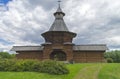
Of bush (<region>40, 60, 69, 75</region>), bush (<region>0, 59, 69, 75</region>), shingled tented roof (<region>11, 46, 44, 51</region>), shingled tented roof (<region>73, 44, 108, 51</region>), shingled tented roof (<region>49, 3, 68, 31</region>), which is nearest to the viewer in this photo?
bush (<region>40, 60, 69, 75</region>)

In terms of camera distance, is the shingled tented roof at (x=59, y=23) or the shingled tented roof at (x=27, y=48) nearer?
the shingled tented roof at (x=27, y=48)

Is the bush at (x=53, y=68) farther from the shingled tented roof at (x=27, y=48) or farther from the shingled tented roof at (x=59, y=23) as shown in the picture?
the shingled tented roof at (x=59, y=23)

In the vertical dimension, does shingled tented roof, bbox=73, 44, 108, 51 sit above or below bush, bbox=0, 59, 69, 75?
above

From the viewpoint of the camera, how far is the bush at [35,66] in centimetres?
2844

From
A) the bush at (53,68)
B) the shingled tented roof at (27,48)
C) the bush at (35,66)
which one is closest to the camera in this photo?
the bush at (53,68)

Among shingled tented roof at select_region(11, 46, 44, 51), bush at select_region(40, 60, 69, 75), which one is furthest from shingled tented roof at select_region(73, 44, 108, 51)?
bush at select_region(40, 60, 69, 75)

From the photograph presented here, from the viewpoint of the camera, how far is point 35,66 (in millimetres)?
29969

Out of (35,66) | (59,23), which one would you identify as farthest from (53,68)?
(59,23)

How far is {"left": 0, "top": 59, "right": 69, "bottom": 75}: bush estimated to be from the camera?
28438 millimetres

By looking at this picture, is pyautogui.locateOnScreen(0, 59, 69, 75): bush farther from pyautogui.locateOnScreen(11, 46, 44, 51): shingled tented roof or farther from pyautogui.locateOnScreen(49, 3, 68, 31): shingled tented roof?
pyautogui.locateOnScreen(49, 3, 68, 31): shingled tented roof

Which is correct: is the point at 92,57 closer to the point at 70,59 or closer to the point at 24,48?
the point at 70,59

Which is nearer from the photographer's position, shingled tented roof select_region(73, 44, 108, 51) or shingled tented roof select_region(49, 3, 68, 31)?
shingled tented roof select_region(73, 44, 108, 51)

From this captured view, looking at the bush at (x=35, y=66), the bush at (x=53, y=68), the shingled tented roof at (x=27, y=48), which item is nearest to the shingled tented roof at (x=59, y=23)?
the shingled tented roof at (x=27, y=48)

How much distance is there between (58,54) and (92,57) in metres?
7.65
